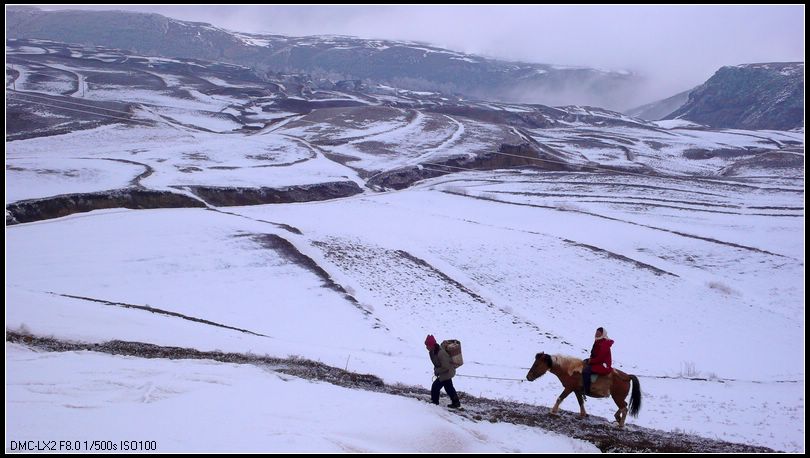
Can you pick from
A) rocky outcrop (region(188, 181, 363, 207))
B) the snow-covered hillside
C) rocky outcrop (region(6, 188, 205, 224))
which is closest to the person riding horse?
the snow-covered hillside

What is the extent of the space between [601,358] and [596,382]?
0.59 meters

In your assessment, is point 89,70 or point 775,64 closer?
point 89,70

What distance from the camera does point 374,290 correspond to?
26453 mm

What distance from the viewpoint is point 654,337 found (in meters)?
23.7

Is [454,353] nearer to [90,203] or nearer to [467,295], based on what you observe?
[467,295]

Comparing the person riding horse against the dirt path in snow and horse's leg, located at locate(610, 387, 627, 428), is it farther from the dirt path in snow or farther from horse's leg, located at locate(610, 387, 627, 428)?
the dirt path in snow

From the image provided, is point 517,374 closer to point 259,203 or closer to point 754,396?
point 754,396

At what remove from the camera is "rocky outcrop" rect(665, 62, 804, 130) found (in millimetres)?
155125

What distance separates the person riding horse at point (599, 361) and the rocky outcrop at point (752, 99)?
171 metres

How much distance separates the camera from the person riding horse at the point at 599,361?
36.8ft

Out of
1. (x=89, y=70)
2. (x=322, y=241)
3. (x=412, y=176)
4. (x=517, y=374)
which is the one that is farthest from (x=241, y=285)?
(x=89, y=70)

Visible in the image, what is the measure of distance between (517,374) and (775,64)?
213 m

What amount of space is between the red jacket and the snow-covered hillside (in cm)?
180

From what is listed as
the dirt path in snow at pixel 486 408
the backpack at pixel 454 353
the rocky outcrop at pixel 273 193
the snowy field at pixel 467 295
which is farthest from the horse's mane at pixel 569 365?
the rocky outcrop at pixel 273 193
